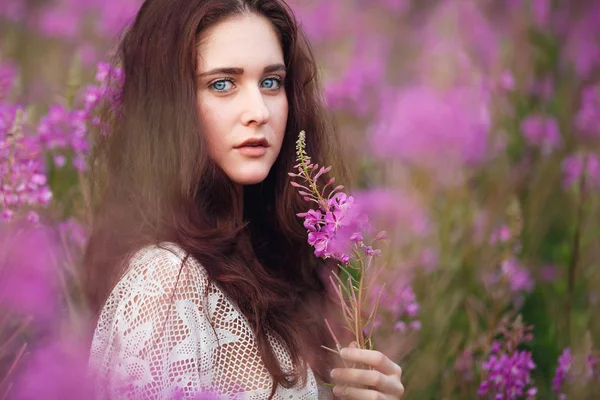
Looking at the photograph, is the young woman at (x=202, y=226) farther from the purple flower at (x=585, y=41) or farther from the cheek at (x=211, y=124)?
the purple flower at (x=585, y=41)

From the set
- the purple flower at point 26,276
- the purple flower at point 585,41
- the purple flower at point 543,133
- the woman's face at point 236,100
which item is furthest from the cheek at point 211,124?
the purple flower at point 585,41

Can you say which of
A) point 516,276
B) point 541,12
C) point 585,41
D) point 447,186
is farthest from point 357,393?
point 585,41

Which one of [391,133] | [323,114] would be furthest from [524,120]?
[323,114]

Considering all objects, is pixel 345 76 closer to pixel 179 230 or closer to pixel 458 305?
pixel 458 305

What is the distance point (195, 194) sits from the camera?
3.34 ft

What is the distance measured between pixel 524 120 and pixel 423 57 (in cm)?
68

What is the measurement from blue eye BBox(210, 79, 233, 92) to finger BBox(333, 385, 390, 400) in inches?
14.6

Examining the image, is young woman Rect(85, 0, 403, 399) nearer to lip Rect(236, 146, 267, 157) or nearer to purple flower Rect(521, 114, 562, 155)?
lip Rect(236, 146, 267, 157)

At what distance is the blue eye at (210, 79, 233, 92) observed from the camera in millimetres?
1009

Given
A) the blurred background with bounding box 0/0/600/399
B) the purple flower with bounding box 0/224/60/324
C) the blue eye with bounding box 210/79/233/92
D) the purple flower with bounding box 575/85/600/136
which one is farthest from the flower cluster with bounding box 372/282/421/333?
the purple flower with bounding box 575/85/600/136

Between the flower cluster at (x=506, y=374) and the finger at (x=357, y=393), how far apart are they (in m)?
0.36

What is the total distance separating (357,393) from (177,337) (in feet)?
0.65

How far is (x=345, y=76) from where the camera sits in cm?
200

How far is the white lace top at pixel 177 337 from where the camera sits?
0.86m
